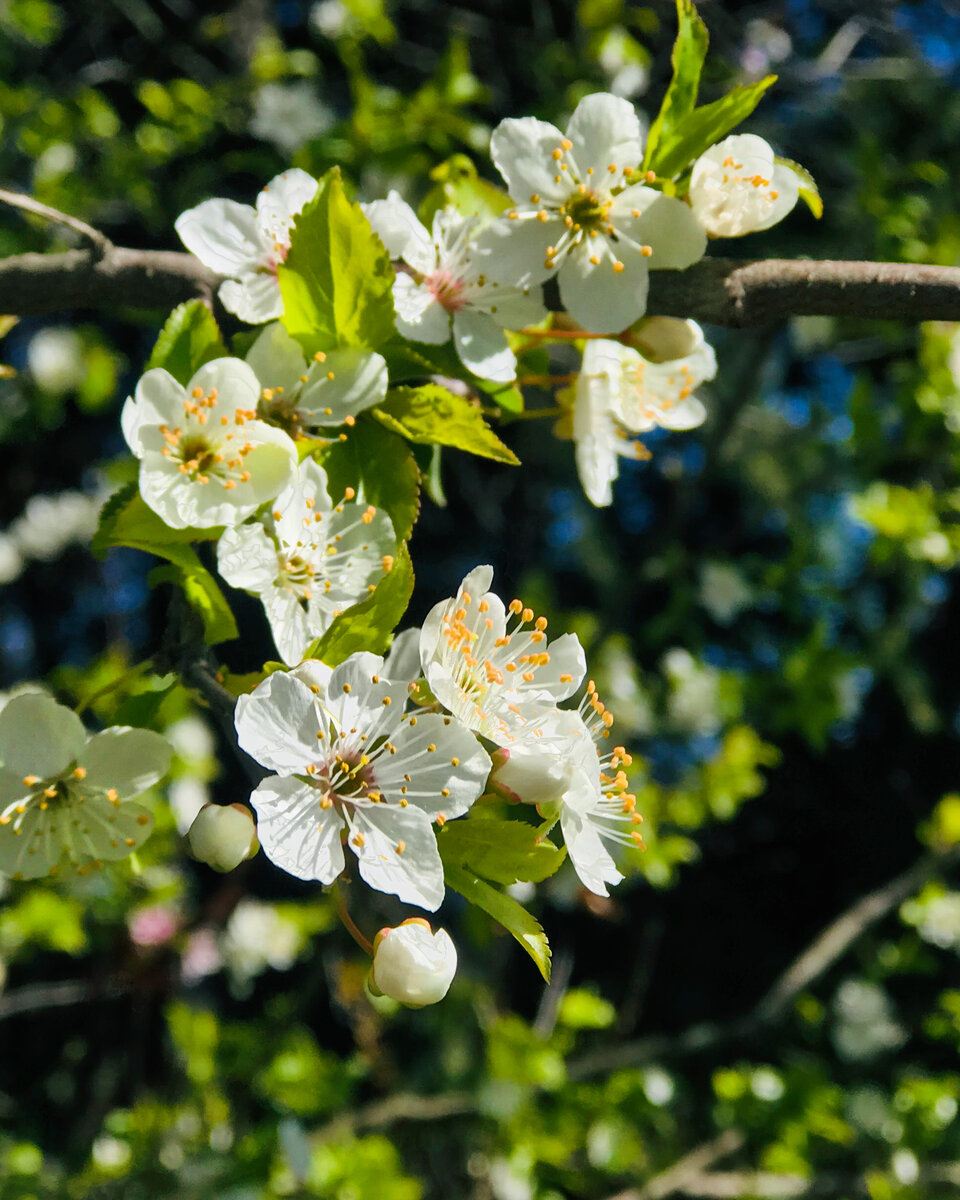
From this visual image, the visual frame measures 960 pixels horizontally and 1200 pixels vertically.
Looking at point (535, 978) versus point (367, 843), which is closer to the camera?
point (367, 843)

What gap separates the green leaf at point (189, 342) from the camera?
646 mm

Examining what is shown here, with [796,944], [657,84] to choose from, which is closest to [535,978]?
[796,944]

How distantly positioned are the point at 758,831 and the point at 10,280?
9.68ft

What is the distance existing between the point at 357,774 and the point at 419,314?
0.32m

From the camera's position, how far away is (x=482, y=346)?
0.70 meters

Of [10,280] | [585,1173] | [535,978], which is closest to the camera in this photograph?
[10,280]

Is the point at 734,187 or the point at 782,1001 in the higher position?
the point at 734,187

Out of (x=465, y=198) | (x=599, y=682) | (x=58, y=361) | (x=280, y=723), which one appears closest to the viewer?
(x=280, y=723)

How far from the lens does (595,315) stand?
698 millimetres

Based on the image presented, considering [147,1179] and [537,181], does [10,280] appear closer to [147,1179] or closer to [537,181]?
[537,181]

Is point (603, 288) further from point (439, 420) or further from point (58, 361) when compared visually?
point (58, 361)

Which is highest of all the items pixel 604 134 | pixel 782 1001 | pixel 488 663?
pixel 604 134

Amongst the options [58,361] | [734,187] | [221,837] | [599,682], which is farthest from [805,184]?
[58,361]

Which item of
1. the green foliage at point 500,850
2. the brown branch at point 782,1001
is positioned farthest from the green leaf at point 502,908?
the brown branch at point 782,1001
